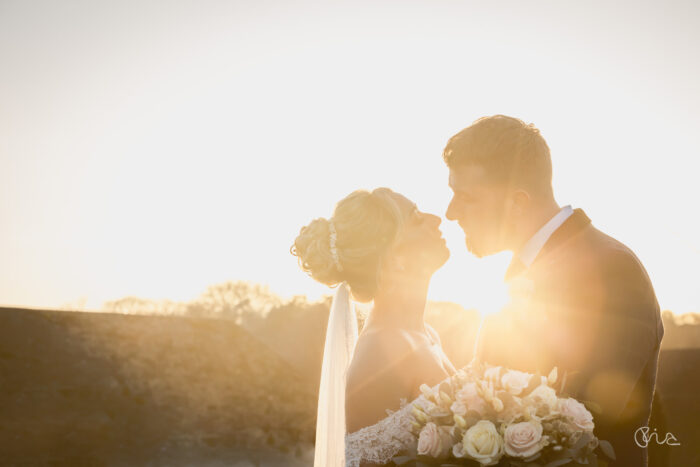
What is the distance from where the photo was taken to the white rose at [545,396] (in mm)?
2879

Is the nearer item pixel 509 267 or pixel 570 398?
pixel 570 398

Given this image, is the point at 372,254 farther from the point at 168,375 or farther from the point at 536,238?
the point at 168,375

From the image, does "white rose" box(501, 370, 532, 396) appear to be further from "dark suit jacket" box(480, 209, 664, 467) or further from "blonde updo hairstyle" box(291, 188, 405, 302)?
"blonde updo hairstyle" box(291, 188, 405, 302)

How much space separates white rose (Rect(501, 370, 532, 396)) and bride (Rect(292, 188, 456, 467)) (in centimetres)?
Result: 167

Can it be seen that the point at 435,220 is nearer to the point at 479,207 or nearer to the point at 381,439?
the point at 479,207

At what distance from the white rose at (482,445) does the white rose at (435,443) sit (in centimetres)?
6

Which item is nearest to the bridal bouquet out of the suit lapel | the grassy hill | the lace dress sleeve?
the suit lapel

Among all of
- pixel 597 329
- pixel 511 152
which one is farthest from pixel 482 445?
pixel 511 152

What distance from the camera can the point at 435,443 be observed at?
9.69 ft

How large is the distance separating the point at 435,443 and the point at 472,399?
276 mm

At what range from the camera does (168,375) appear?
16484 millimetres

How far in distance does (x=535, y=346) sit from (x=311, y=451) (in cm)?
1417

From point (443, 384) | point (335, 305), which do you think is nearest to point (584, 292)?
point (443, 384)

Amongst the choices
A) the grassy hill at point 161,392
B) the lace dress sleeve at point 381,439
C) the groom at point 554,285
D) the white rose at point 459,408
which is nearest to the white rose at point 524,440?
the white rose at point 459,408
